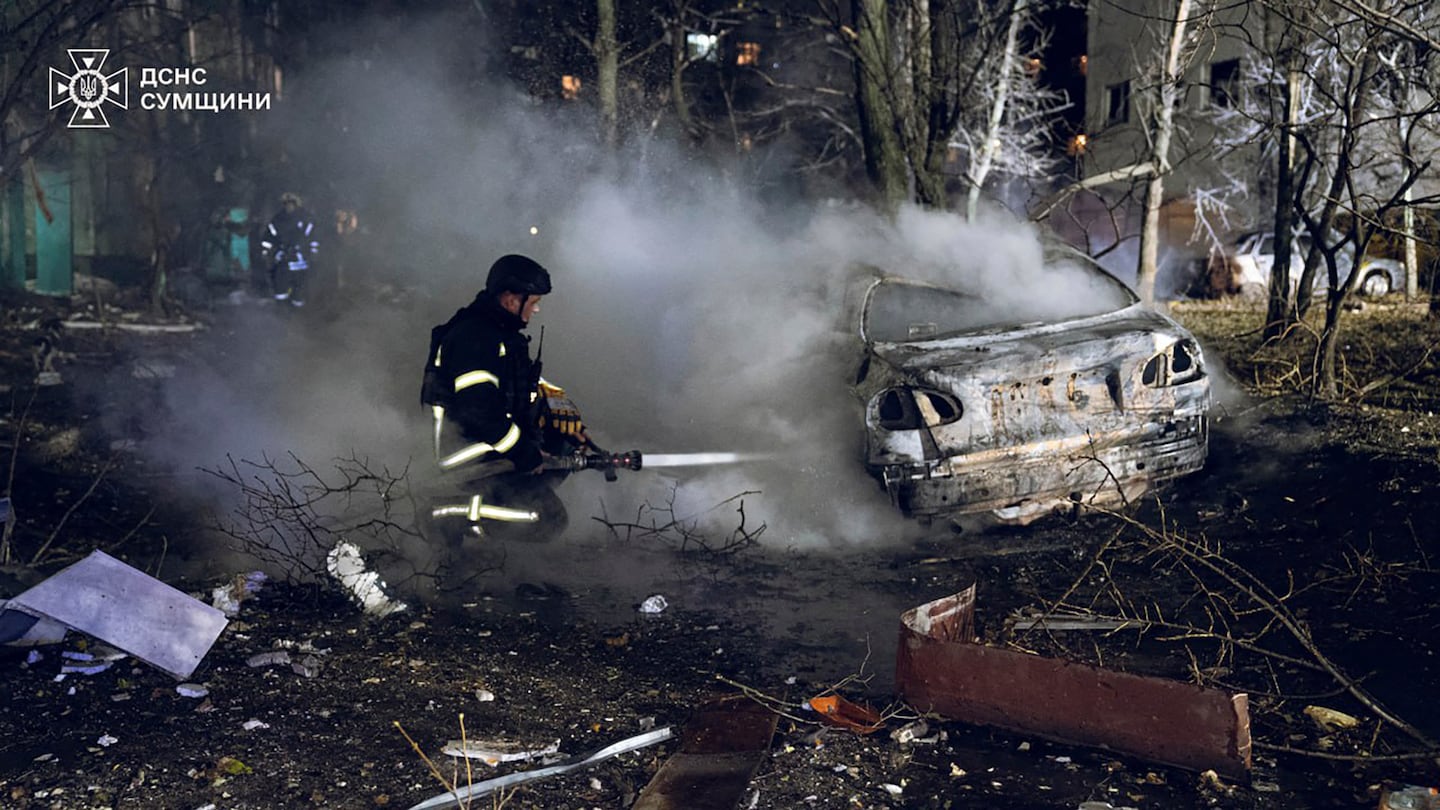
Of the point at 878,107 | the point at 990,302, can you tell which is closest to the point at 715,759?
the point at 990,302

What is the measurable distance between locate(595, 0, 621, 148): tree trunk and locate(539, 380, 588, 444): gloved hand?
12682 millimetres

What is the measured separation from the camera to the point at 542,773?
11.6 feet

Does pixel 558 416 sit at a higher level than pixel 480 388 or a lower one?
lower

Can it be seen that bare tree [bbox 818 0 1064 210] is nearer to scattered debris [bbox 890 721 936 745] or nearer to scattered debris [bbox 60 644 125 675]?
scattered debris [bbox 890 721 936 745]

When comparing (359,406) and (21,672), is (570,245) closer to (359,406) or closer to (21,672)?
(359,406)

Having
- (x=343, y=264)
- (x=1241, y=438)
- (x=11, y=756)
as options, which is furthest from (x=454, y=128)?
(x=11, y=756)

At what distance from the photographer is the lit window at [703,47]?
2410 cm

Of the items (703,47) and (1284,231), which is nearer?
(1284,231)

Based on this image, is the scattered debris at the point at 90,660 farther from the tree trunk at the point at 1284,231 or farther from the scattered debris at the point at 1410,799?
the tree trunk at the point at 1284,231

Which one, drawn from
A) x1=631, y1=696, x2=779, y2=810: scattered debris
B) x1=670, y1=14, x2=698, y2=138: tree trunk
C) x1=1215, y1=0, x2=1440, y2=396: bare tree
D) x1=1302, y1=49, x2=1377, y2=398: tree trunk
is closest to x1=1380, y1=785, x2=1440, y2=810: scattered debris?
x1=631, y1=696, x2=779, y2=810: scattered debris

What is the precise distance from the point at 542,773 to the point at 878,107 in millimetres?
7889

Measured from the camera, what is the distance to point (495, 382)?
212 inches

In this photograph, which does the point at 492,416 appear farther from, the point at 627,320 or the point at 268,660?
the point at 627,320

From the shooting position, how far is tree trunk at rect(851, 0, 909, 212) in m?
10.1
